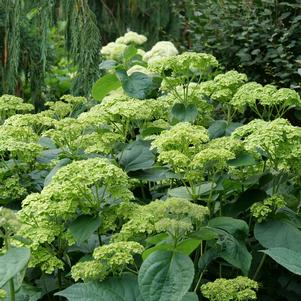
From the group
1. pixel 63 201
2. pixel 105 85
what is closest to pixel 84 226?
pixel 63 201

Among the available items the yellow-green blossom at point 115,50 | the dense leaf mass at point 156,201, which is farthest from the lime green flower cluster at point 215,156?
the yellow-green blossom at point 115,50

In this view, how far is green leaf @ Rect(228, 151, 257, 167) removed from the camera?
186cm

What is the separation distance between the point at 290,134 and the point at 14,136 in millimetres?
878

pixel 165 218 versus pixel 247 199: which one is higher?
pixel 165 218

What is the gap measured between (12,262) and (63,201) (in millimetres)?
309

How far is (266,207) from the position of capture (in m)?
1.87

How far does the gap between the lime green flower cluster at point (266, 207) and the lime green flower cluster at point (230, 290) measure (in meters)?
0.28

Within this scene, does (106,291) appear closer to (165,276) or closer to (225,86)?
(165,276)

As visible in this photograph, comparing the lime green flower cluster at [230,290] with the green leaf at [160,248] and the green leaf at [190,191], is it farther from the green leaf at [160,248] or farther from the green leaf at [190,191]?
the green leaf at [190,191]

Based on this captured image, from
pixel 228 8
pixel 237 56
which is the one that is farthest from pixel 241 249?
pixel 228 8

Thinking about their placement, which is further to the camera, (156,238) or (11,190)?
(11,190)

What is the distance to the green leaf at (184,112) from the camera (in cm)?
224

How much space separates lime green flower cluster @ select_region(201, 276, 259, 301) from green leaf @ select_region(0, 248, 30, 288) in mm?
457

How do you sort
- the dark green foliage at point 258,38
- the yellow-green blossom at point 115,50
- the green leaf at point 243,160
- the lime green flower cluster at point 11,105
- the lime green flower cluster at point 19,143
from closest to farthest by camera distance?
the green leaf at point 243,160 → the lime green flower cluster at point 19,143 → the lime green flower cluster at point 11,105 → the yellow-green blossom at point 115,50 → the dark green foliage at point 258,38
